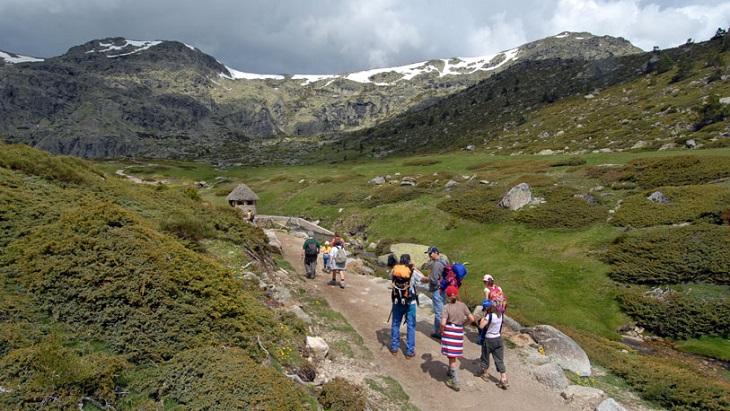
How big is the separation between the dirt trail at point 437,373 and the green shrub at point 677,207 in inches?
852

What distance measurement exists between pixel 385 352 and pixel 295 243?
24775mm

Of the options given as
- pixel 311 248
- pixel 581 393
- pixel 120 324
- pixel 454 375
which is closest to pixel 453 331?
pixel 454 375

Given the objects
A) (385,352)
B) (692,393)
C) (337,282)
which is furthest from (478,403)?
(337,282)

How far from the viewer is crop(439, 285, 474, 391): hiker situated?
40.7 feet

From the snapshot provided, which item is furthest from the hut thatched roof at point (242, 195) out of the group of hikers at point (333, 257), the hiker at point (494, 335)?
the hiker at point (494, 335)

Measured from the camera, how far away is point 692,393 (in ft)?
43.3

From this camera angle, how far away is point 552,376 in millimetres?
13781

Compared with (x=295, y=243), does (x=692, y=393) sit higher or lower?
higher

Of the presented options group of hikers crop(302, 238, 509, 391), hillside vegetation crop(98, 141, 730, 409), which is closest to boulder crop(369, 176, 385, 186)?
hillside vegetation crop(98, 141, 730, 409)

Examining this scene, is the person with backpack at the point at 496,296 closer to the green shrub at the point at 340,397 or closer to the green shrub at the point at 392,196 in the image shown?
the green shrub at the point at 340,397

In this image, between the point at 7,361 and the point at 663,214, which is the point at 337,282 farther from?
the point at 663,214

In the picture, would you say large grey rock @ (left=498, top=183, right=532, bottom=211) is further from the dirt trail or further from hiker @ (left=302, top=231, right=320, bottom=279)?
hiker @ (left=302, top=231, right=320, bottom=279)

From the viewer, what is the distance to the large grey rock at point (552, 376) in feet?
44.6

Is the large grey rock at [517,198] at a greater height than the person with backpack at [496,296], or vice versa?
the large grey rock at [517,198]
